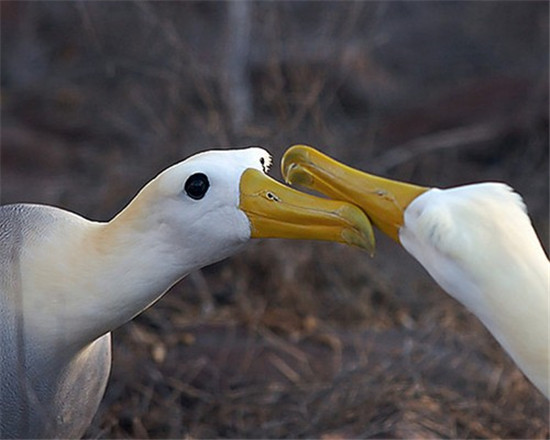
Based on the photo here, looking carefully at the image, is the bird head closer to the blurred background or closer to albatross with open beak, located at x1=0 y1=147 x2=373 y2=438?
albatross with open beak, located at x1=0 y1=147 x2=373 y2=438

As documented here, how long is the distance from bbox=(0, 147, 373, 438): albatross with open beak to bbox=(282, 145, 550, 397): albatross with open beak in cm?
14

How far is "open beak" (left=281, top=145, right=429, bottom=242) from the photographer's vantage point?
8.89ft

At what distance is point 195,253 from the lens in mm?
2498

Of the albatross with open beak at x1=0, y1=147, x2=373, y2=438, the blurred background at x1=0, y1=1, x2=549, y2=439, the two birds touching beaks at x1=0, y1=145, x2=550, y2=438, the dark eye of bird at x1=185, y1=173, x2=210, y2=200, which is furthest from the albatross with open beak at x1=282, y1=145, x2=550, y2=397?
the blurred background at x1=0, y1=1, x2=549, y2=439

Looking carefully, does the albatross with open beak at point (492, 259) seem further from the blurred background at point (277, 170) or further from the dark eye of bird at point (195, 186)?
the blurred background at point (277, 170)

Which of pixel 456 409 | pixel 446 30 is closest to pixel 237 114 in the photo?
pixel 456 409

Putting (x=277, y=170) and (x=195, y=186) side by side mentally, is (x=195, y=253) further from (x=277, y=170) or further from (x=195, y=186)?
(x=277, y=170)

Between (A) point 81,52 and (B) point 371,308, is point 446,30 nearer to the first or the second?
(A) point 81,52

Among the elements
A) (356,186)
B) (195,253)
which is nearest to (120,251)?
(195,253)

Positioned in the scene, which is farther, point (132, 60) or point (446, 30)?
point (446, 30)

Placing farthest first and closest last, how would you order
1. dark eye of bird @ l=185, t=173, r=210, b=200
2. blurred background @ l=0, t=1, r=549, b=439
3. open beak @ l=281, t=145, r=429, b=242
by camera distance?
blurred background @ l=0, t=1, r=549, b=439
open beak @ l=281, t=145, r=429, b=242
dark eye of bird @ l=185, t=173, r=210, b=200

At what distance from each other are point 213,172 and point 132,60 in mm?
2977

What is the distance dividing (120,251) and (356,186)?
541 millimetres

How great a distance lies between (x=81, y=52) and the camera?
611 centimetres
